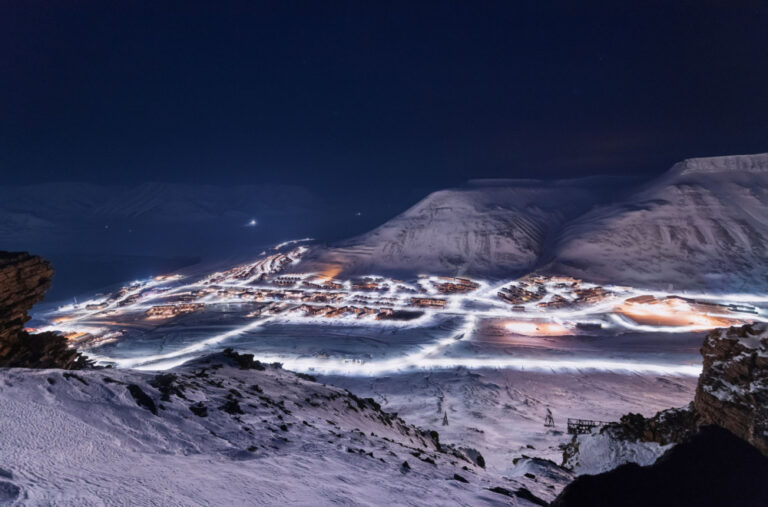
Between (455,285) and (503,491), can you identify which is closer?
(503,491)

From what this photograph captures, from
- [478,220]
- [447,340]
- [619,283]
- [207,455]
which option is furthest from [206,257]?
[207,455]

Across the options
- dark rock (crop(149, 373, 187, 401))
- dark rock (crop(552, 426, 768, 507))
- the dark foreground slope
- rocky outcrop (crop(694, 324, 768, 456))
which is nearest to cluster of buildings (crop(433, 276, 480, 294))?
the dark foreground slope

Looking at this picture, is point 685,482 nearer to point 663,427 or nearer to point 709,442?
point 709,442

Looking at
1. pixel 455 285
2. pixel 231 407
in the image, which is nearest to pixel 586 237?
pixel 455 285

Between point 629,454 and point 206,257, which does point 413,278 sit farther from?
point 206,257

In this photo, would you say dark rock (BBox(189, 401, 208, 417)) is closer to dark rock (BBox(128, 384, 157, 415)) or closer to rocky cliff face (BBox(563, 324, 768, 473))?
dark rock (BBox(128, 384, 157, 415))
